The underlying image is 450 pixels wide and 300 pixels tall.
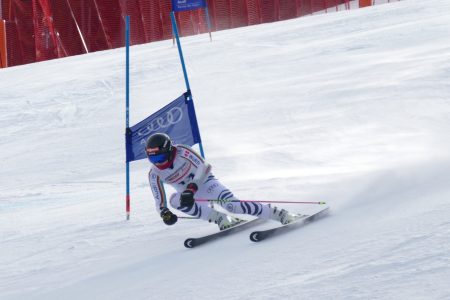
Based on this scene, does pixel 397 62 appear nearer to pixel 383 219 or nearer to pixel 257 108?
pixel 257 108

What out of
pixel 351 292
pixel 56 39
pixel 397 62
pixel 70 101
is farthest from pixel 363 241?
pixel 56 39

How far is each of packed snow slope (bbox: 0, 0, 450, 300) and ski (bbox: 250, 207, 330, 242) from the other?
0.25ft

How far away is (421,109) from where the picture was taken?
12242 mm

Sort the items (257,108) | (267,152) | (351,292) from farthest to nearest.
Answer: (257,108) → (267,152) → (351,292)

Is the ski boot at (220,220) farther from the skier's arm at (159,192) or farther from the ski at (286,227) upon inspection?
the ski at (286,227)

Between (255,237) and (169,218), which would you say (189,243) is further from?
(255,237)

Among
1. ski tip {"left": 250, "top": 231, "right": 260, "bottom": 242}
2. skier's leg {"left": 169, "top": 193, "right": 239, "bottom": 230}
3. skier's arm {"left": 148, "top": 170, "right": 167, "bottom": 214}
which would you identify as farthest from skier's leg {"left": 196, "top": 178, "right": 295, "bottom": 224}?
ski tip {"left": 250, "top": 231, "right": 260, "bottom": 242}

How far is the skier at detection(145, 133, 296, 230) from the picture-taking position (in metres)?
6.79

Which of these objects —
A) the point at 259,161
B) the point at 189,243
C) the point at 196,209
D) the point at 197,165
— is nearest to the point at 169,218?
the point at 189,243

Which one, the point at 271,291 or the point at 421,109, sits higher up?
the point at 271,291

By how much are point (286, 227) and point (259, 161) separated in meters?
4.46

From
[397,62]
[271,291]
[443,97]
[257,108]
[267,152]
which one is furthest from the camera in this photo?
[397,62]

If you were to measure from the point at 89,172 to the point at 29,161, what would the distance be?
176cm

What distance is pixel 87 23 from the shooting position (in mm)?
24875
